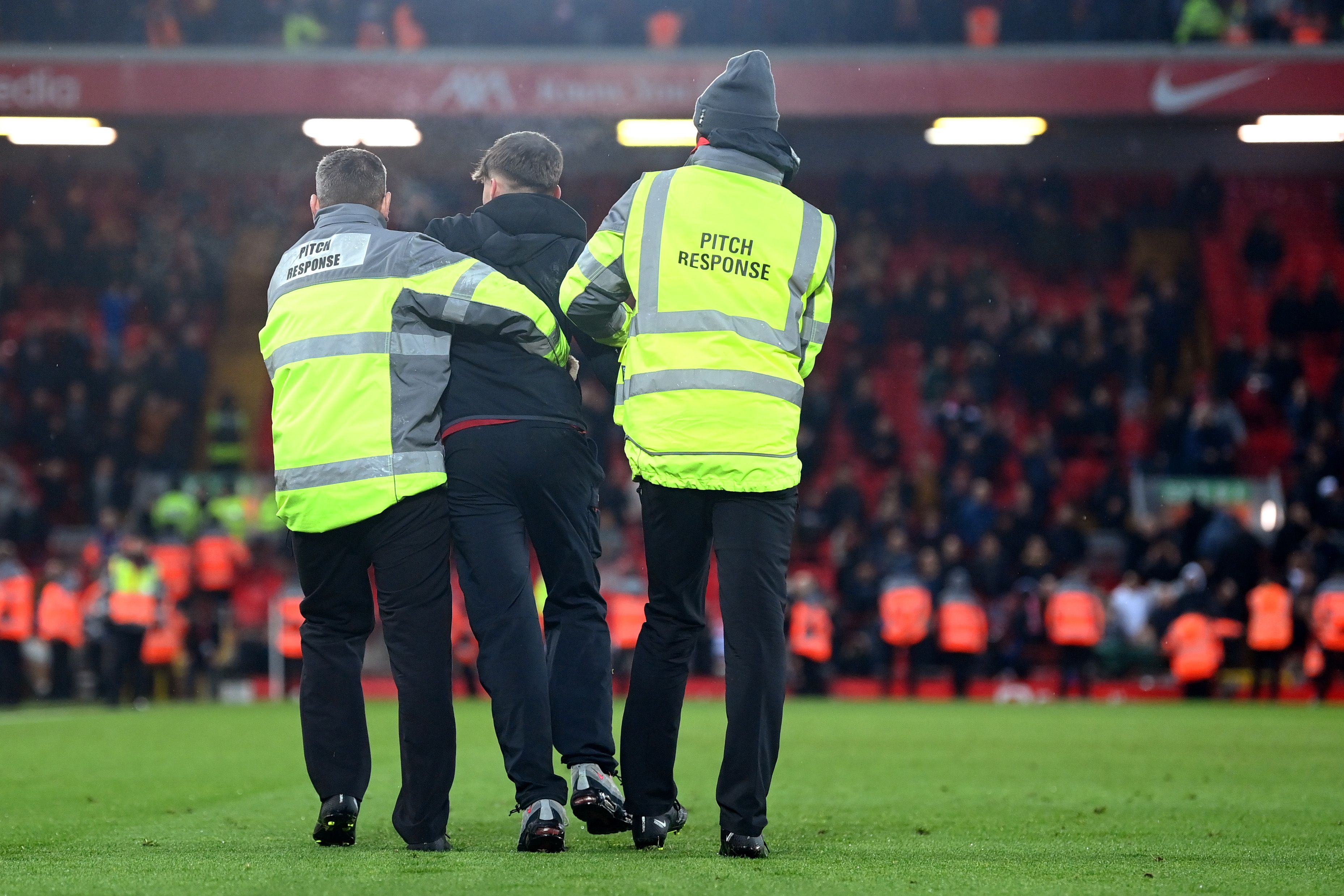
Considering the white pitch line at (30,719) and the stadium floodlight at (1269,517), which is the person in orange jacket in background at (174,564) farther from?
the stadium floodlight at (1269,517)

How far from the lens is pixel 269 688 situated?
17844 millimetres

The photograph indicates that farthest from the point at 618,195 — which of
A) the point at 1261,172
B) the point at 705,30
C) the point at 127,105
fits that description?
the point at 1261,172

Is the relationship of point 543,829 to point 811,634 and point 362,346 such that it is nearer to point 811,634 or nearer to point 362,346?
point 362,346

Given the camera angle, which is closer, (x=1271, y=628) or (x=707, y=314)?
(x=707, y=314)

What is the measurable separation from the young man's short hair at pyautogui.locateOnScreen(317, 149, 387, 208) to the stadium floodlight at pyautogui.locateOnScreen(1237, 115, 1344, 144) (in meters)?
18.5

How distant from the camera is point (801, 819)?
6004 mm

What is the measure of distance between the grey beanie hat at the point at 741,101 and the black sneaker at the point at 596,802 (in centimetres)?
194

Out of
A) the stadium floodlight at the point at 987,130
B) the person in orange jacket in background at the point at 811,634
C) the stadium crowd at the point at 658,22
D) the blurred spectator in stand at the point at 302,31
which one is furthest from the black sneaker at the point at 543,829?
the blurred spectator in stand at the point at 302,31

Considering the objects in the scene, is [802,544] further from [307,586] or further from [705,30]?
[307,586]

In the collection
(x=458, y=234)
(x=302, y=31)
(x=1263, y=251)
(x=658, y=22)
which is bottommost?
(x=458, y=234)

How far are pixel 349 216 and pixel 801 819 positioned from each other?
2692 millimetres

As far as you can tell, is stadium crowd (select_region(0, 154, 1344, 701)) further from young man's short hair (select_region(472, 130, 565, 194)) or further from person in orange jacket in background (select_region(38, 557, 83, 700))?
young man's short hair (select_region(472, 130, 565, 194))

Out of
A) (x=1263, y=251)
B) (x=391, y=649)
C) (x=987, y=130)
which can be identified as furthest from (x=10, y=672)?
(x=1263, y=251)

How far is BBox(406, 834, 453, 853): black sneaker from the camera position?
469 cm
